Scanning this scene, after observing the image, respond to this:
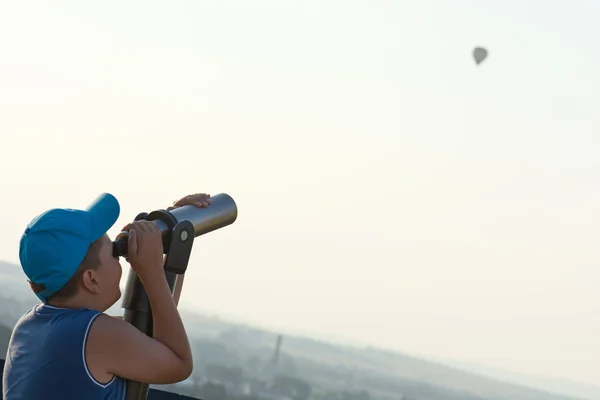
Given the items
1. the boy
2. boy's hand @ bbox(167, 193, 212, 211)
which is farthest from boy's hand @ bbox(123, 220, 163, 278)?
boy's hand @ bbox(167, 193, 212, 211)

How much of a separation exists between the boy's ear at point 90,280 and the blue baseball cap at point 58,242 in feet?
0.09

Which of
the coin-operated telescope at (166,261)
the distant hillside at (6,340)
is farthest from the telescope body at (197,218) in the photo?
the distant hillside at (6,340)

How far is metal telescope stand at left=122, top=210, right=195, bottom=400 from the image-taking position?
2508mm

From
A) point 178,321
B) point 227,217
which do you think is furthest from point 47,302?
point 227,217

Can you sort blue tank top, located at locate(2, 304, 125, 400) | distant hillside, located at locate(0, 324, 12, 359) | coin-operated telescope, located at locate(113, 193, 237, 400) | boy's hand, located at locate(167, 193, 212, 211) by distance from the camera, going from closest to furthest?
blue tank top, located at locate(2, 304, 125, 400) < coin-operated telescope, located at locate(113, 193, 237, 400) < boy's hand, located at locate(167, 193, 212, 211) < distant hillside, located at locate(0, 324, 12, 359)

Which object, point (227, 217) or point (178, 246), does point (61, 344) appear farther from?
point (227, 217)

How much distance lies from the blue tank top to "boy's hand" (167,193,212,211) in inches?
16.8

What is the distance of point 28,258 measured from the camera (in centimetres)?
241

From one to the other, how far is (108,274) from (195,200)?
38 cm

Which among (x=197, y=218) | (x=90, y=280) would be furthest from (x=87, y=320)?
(x=197, y=218)

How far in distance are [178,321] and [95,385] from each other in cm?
22

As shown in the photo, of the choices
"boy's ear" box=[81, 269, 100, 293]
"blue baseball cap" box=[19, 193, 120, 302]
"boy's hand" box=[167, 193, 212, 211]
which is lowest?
"boy's ear" box=[81, 269, 100, 293]

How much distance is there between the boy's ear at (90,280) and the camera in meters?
2.39

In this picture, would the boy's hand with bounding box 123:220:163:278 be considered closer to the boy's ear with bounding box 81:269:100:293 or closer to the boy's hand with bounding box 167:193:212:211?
the boy's ear with bounding box 81:269:100:293
